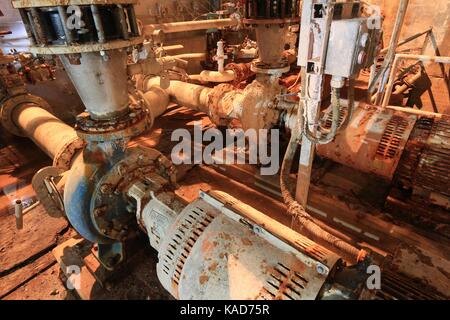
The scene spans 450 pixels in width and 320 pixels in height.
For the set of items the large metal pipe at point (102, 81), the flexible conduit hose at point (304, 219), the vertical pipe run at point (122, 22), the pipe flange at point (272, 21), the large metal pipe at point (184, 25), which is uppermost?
the vertical pipe run at point (122, 22)

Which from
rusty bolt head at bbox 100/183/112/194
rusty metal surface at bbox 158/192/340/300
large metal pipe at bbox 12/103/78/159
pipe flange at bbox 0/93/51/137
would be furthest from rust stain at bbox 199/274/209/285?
pipe flange at bbox 0/93/51/137

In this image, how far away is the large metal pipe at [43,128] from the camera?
2227mm

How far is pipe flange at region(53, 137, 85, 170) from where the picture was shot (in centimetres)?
200

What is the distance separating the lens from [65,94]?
3887 millimetres

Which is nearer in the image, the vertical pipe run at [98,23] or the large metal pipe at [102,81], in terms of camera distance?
the vertical pipe run at [98,23]

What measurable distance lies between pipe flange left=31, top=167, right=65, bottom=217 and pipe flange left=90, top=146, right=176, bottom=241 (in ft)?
1.02

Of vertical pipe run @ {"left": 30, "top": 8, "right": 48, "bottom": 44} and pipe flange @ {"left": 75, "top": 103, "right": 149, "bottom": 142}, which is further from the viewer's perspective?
pipe flange @ {"left": 75, "top": 103, "right": 149, "bottom": 142}

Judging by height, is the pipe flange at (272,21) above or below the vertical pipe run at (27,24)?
below

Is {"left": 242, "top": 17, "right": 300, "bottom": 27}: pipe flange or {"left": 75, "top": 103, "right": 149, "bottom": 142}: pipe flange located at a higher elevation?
{"left": 242, "top": 17, "right": 300, "bottom": 27}: pipe flange

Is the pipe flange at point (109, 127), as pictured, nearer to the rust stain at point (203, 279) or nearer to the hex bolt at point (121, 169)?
the hex bolt at point (121, 169)

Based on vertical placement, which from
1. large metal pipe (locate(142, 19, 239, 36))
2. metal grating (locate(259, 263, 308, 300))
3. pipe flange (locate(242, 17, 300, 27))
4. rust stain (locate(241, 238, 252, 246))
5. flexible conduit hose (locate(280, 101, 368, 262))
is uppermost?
pipe flange (locate(242, 17, 300, 27))

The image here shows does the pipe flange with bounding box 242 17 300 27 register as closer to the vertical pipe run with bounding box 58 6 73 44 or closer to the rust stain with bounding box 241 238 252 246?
the vertical pipe run with bounding box 58 6 73 44

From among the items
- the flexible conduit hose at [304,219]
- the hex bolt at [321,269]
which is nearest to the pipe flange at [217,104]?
the flexible conduit hose at [304,219]

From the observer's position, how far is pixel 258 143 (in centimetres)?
250
